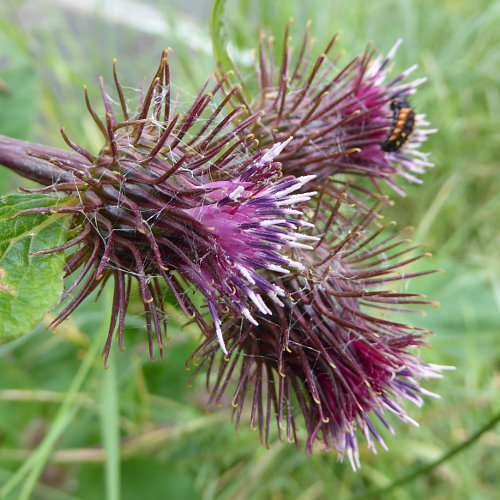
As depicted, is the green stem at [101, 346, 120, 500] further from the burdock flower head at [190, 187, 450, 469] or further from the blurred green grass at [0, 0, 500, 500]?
the burdock flower head at [190, 187, 450, 469]

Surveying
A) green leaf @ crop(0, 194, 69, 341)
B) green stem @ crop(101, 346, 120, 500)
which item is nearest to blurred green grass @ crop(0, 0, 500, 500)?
green stem @ crop(101, 346, 120, 500)

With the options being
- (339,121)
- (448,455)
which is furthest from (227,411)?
(339,121)

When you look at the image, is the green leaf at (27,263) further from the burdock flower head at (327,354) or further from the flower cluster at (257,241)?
the burdock flower head at (327,354)

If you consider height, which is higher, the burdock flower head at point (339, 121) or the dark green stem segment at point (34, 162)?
the burdock flower head at point (339, 121)

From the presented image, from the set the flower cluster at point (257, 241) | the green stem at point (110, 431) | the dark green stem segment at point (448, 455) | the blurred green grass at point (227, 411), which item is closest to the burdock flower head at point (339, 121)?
the flower cluster at point (257, 241)

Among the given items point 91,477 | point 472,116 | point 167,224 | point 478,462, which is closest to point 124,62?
point 472,116

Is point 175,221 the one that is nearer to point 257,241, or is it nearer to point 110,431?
point 257,241

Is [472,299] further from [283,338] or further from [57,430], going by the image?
[57,430]
